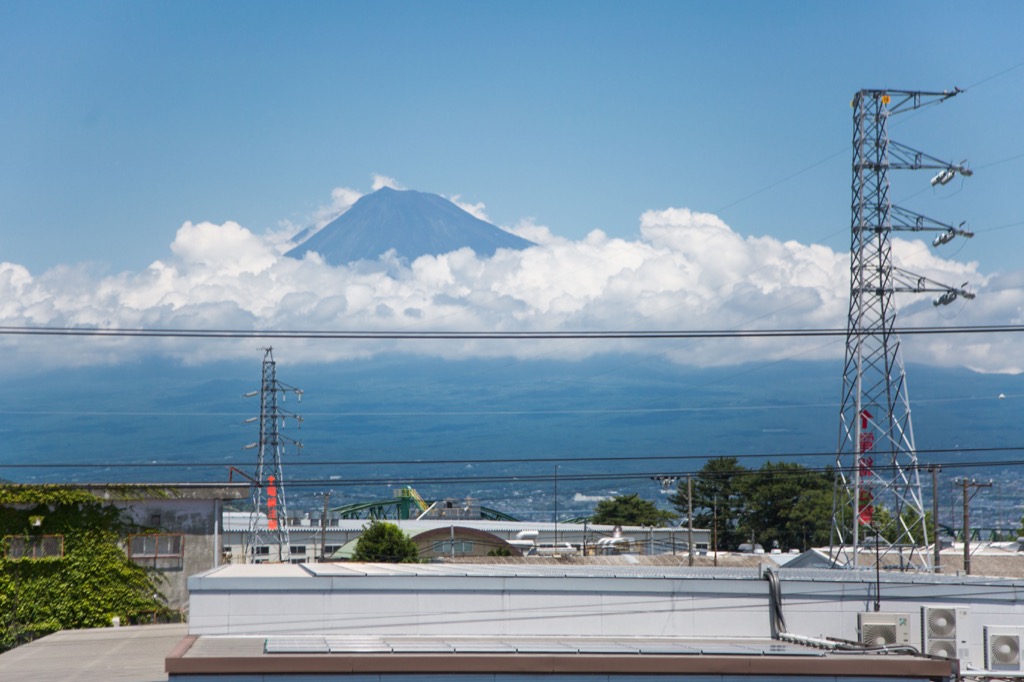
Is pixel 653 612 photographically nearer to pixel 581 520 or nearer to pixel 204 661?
pixel 204 661

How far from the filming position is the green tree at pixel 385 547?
60.4m

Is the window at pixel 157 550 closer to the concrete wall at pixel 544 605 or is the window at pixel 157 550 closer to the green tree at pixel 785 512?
the concrete wall at pixel 544 605

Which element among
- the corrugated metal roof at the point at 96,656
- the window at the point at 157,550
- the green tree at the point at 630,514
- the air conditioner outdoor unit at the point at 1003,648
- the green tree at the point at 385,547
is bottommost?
the green tree at the point at 630,514

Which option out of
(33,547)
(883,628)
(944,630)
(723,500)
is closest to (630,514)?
(723,500)

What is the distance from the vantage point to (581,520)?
348ft

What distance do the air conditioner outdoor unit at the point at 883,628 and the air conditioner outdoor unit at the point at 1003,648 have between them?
184 cm

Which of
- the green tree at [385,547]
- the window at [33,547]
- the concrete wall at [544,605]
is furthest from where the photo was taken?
the green tree at [385,547]

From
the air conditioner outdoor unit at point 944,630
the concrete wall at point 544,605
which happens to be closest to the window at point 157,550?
the concrete wall at point 544,605

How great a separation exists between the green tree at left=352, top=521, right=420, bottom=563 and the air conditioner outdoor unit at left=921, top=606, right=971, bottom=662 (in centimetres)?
3743

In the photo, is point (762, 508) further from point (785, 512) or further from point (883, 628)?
point (883, 628)

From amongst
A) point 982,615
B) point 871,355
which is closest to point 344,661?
point 982,615

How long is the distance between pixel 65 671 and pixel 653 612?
13.2m

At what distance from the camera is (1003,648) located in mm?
25281

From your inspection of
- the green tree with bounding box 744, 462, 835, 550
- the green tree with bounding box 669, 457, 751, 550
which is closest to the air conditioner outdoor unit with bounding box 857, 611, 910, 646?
the green tree with bounding box 744, 462, 835, 550
